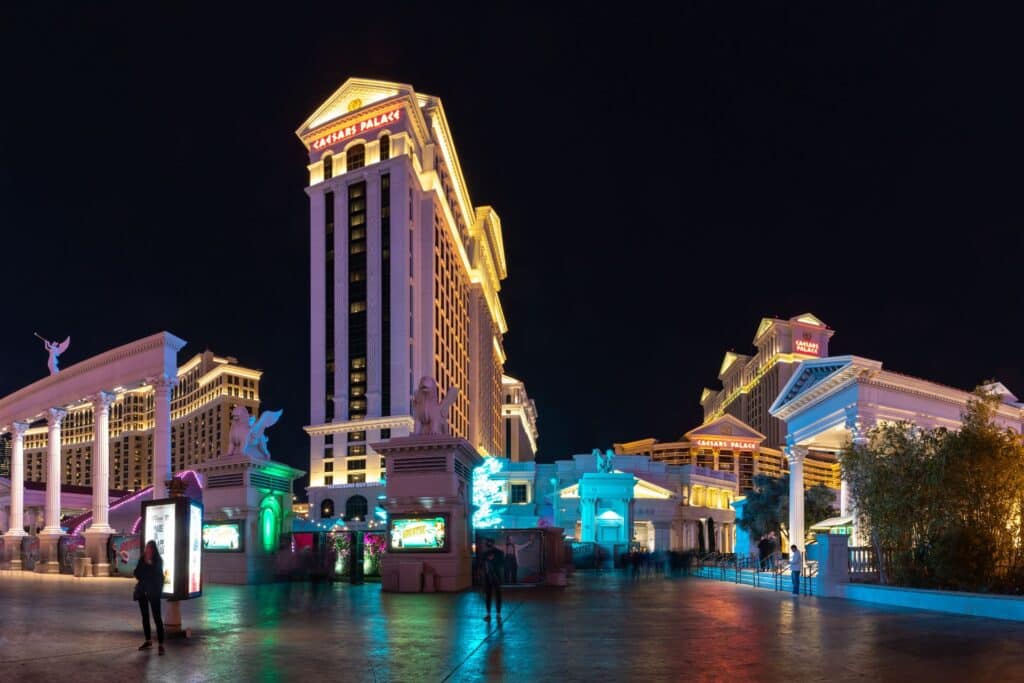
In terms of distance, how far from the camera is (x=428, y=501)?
26.3 meters

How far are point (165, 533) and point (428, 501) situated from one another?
38.9ft

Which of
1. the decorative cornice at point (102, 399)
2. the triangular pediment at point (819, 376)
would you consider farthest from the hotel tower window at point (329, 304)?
the triangular pediment at point (819, 376)

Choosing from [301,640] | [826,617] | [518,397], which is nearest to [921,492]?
[826,617]

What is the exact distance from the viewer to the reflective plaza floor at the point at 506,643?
414 inches

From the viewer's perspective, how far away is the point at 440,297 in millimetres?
104062

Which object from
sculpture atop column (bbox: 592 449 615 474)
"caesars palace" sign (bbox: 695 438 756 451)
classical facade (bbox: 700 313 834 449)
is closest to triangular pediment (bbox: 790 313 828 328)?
classical facade (bbox: 700 313 834 449)

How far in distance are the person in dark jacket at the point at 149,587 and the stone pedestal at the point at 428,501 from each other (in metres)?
12.4

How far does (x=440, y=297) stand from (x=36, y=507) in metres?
49.0

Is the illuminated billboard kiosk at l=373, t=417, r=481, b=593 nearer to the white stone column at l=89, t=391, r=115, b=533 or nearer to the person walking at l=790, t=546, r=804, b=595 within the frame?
the person walking at l=790, t=546, r=804, b=595

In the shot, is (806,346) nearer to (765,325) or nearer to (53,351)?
(765,325)

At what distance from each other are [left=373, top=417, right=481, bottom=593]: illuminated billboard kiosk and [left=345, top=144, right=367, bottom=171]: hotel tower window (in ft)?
243

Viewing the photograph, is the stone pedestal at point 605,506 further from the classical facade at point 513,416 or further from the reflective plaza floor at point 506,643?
the classical facade at point 513,416

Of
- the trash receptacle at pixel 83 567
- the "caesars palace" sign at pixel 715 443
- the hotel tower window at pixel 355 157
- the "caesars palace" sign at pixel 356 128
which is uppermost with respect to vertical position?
the "caesars palace" sign at pixel 356 128

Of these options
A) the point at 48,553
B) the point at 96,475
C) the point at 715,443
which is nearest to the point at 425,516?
the point at 96,475
